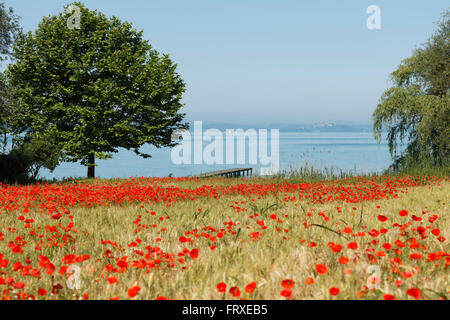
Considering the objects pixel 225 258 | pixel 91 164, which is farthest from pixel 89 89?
pixel 225 258

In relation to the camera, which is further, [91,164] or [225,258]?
[91,164]

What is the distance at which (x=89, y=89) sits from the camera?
21.7 m

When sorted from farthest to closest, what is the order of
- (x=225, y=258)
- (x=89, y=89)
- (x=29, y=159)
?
1. (x=89, y=89)
2. (x=29, y=159)
3. (x=225, y=258)

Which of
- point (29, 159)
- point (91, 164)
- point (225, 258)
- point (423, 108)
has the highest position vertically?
point (423, 108)

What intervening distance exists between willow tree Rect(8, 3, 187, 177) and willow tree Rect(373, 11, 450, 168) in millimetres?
14547

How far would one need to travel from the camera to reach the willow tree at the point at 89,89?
861 inches

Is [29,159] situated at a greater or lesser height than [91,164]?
greater

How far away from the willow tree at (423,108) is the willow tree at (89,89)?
1455 centimetres

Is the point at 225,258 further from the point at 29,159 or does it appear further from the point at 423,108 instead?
the point at 423,108

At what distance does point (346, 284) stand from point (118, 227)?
3.68 meters

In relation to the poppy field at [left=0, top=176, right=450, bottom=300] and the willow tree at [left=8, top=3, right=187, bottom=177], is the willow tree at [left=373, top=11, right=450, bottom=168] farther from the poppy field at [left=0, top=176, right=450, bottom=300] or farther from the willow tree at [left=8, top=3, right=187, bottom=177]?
the poppy field at [left=0, top=176, right=450, bottom=300]

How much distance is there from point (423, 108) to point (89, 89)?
20439mm

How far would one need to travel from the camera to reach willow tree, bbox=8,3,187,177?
2186 cm

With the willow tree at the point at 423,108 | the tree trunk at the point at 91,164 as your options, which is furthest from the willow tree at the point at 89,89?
the willow tree at the point at 423,108
